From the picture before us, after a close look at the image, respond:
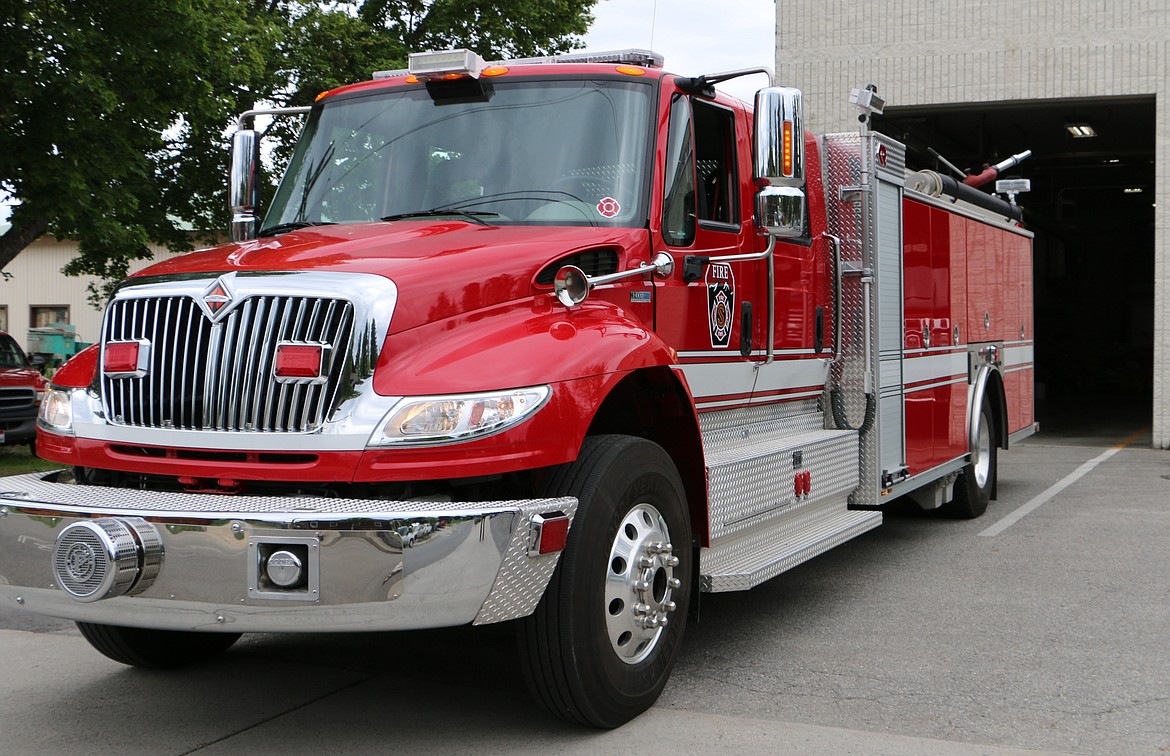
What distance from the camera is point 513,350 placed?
13.5 ft

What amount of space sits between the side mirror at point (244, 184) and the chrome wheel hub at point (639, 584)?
270cm

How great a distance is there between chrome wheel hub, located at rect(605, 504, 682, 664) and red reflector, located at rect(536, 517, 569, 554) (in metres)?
0.38

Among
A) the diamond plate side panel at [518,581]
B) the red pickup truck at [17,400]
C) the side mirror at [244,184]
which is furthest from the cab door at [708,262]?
the red pickup truck at [17,400]

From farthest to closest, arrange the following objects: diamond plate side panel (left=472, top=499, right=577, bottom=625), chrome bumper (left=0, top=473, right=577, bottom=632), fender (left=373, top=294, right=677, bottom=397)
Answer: fender (left=373, top=294, right=677, bottom=397)
diamond plate side panel (left=472, top=499, right=577, bottom=625)
chrome bumper (left=0, top=473, right=577, bottom=632)

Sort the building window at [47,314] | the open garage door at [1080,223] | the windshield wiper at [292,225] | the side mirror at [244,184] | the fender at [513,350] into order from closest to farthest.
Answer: the fender at [513,350]
the windshield wiper at [292,225]
the side mirror at [244,184]
the open garage door at [1080,223]
the building window at [47,314]

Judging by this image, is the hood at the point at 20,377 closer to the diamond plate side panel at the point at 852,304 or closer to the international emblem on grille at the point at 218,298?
the diamond plate side panel at the point at 852,304

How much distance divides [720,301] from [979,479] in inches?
198

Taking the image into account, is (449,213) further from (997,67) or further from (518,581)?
(997,67)

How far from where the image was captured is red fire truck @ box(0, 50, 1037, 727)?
12.4 ft

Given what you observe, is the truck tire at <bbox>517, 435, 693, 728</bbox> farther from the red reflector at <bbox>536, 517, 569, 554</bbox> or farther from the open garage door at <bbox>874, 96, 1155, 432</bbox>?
the open garage door at <bbox>874, 96, 1155, 432</bbox>

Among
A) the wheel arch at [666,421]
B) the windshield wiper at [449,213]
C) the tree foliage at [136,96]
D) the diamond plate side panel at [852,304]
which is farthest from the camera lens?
the tree foliage at [136,96]

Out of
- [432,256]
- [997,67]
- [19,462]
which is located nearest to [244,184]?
[432,256]

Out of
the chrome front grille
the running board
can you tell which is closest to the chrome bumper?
the chrome front grille

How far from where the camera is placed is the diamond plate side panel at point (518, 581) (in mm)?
3852
